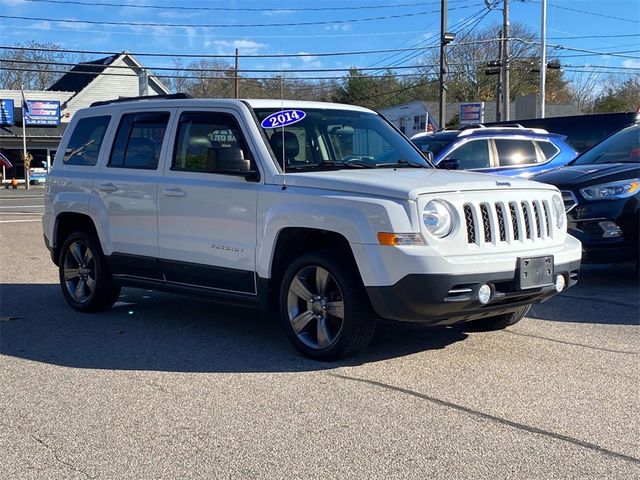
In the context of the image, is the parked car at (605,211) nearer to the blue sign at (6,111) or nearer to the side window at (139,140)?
the side window at (139,140)

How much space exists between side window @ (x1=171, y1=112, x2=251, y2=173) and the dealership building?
41.0m

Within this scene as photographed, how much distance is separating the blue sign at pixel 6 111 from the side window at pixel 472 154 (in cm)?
4179

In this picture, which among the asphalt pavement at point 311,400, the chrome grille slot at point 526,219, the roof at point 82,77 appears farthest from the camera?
the roof at point 82,77

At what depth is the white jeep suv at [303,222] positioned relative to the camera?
498 centimetres

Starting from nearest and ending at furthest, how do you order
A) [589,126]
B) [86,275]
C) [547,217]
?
[547,217], [86,275], [589,126]

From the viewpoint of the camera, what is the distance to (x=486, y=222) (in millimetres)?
5164

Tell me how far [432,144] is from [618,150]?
333cm

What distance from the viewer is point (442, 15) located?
32.7 meters

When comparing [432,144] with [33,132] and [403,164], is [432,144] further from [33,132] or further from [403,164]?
[33,132]

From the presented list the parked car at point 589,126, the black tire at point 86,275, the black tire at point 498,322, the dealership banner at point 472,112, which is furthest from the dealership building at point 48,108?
the black tire at point 498,322

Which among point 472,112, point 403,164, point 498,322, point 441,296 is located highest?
point 472,112

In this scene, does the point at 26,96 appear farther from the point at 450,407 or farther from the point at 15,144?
the point at 450,407

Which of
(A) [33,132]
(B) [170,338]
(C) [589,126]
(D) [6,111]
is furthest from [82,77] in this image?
(B) [170,338]

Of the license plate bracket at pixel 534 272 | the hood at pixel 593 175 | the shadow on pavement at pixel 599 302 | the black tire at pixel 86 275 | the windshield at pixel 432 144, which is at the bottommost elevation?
the shadow on pavement at pixel 599 302
